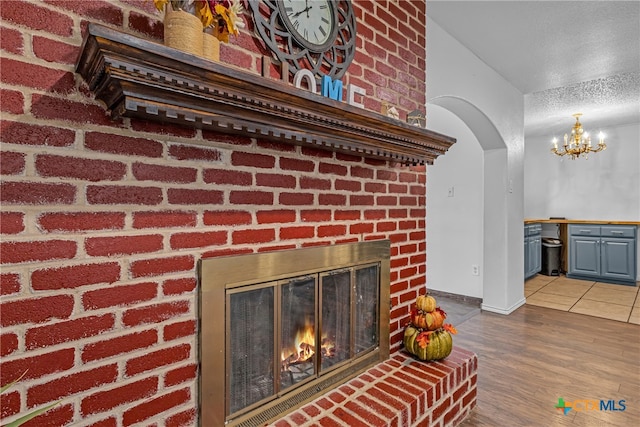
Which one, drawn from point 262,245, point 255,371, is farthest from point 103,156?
point 255,371

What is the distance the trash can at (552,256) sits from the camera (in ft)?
17.8

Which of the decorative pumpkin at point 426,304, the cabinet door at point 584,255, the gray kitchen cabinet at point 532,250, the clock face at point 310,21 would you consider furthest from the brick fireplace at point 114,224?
the cabinet door at point 584,255

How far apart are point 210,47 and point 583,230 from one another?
599 centimetres

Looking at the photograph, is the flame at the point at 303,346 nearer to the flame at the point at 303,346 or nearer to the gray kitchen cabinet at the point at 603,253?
the flame at the point at 303,346

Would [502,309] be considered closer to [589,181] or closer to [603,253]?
[603,253]

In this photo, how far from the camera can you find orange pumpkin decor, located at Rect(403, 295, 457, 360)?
67.8 inches

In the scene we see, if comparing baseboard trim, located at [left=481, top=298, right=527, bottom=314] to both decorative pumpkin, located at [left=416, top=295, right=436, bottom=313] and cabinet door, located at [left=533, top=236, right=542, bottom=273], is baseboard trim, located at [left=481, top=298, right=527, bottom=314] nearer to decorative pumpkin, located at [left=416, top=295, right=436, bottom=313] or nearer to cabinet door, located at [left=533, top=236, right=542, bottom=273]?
cabinet door, located at [left=533, top=236, right=542, bottom=273]

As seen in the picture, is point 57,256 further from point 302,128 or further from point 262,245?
point 302,128

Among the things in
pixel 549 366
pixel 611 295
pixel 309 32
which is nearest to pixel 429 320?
pixel 549 366

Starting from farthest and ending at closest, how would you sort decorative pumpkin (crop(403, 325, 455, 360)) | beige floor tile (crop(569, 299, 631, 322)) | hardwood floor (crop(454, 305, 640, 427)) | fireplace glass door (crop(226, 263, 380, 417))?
beige floor tile (crop(569, 299, 631, 322)) → hardwood floor (crop(454, 305, 640, 427)) → decorative pumpkin (crop(403, 325, 455, 360)) → fireplace glass door (crop(226, 263, 380, 417))

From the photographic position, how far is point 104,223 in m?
0.92

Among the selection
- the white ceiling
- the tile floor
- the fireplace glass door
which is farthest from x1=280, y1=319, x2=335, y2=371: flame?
the tile floor

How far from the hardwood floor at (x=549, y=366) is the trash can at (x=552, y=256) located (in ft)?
7.13

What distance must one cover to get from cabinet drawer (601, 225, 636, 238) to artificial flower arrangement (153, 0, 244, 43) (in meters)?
5.92
